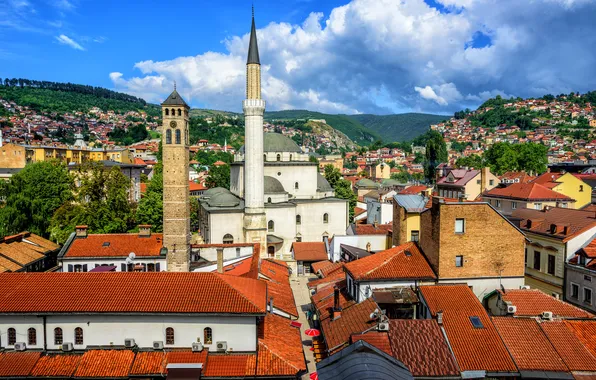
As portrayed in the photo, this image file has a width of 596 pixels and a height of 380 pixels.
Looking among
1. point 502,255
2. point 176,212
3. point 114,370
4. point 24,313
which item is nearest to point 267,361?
point 114,370

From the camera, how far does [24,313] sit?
16422 millimetres

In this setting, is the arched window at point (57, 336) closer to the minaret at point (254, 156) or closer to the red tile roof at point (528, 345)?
the red tile roof at point (528, 345)

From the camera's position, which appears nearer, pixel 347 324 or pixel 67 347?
pixel 67 347

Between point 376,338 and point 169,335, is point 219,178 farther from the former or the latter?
point 376,338

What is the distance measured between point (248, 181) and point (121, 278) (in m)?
24.0

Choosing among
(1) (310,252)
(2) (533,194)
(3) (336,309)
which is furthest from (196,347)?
(2) (533,194)

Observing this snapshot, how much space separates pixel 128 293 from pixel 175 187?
13857 millimetres

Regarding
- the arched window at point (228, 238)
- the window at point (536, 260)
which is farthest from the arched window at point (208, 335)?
the arched window at point (228, 238)

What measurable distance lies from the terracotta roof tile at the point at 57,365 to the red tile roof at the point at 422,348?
37.0ft

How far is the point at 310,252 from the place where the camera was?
38219mm

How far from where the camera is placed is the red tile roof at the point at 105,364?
15609 mm

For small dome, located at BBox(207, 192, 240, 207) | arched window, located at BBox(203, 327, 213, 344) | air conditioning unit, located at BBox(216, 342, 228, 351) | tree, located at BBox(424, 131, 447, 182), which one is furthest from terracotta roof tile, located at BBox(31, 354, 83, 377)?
tree, located at BBox(424, 131, 447, 182)

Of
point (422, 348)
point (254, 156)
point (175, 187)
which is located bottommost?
point (422, 348)

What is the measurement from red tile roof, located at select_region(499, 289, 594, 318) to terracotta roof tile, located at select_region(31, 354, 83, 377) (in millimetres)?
16985
